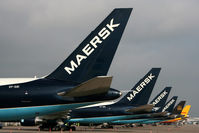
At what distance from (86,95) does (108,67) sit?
3.02 metres

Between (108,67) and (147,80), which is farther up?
(147,80)

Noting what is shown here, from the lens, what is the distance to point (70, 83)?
2406cm

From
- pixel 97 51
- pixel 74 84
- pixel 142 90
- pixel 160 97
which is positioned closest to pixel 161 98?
pixel 160 97

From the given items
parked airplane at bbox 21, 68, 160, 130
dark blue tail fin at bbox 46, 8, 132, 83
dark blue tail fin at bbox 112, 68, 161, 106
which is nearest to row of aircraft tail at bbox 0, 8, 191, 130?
dark blue tail fin at bbox 46, 8, 132, 83

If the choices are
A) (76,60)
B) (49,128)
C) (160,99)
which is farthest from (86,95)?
(160,99)

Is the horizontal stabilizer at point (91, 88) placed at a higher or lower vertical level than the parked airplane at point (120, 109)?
lower

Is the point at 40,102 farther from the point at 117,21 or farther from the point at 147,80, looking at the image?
the point at 147,80

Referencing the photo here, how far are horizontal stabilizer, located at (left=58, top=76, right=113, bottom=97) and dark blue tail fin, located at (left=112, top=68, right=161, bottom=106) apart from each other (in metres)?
34.8

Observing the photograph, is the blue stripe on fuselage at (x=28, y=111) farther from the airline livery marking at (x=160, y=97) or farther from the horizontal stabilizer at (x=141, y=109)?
the airline livery marking at (x=160, y=97)

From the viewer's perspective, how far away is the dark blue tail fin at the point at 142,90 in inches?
2247

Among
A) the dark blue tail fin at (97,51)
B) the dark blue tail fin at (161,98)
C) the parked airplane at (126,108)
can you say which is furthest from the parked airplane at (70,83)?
the dark blue tail fin at (161,98)

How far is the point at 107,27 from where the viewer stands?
78.5 feet

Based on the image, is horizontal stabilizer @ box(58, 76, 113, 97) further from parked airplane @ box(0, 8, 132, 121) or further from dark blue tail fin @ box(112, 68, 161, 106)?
dark blue tail fin @ box(112, 68, 161, 106)

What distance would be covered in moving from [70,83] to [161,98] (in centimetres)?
5440
